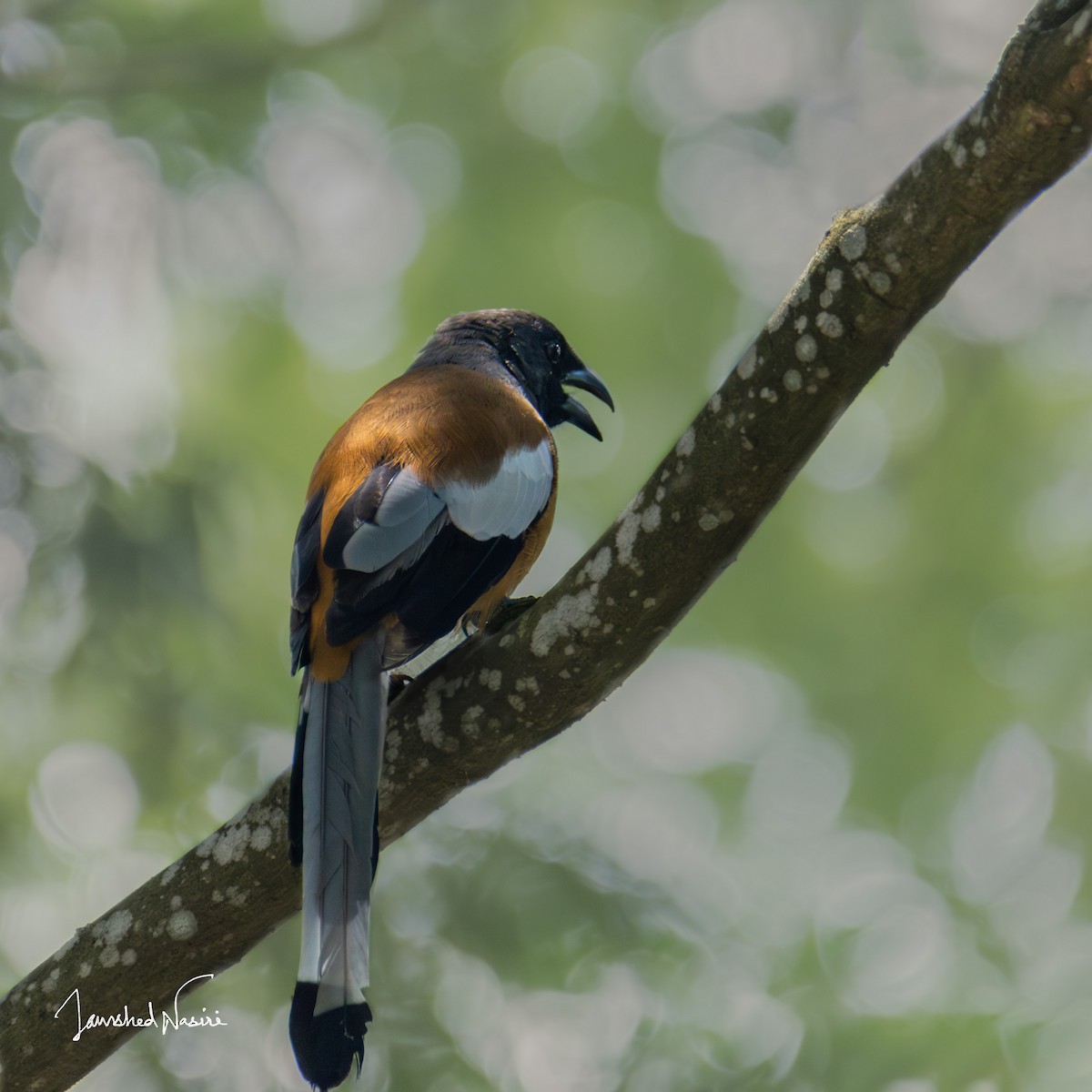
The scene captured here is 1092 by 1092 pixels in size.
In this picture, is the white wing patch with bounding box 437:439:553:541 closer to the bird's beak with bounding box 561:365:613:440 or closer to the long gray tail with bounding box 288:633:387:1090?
the long gray tail with bounding box 288:633:387:1090

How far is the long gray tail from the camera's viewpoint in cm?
285

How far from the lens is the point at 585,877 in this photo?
5.89 metres

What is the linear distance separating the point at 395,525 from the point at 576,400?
1.91 meters

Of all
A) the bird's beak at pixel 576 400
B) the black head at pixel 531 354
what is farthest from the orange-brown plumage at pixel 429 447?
the bird's beak at pixel 576 400

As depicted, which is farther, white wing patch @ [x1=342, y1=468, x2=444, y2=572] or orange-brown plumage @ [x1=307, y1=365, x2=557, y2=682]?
orange-brown plumage @ [x1=307, y1=365, x2=557, y2=682]

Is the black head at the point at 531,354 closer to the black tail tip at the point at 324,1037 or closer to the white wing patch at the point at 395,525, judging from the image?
the white wing patch at the point at 395,525

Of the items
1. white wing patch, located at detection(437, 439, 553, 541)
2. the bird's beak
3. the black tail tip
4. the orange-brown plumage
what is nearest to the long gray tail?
the black tail tip

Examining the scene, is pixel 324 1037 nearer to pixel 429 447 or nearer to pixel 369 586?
pixel 369 586

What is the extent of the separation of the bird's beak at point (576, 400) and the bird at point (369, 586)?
91 cm

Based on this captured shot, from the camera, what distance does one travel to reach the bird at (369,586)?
295cm

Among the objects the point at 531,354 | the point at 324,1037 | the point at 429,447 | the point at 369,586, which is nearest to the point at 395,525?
the point at 369,586

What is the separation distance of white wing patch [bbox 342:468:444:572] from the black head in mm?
1457

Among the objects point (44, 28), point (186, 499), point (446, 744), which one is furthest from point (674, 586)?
point (44, 28)

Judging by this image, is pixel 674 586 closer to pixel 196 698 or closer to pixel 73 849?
pixel 196 698
